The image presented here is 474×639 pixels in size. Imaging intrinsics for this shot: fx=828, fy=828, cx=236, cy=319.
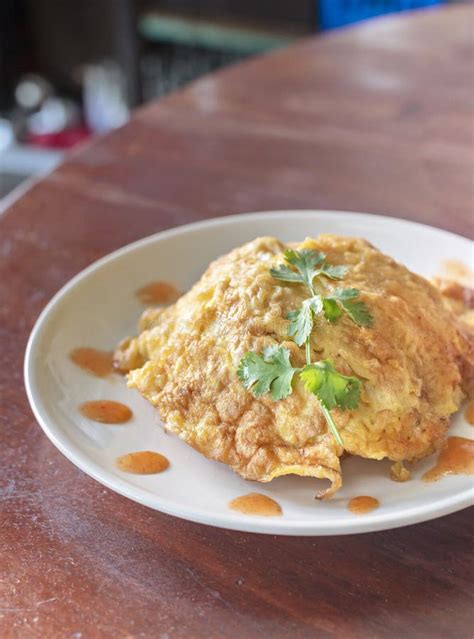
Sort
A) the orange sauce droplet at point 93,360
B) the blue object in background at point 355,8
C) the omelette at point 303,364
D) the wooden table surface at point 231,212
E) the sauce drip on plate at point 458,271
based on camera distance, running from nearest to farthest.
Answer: the wooden table surface at point 231,212, the omelette at point 303,364, the orange sauce droplet at point 93,360, the sauce drip on plate at point 458,271, the blue object in background at point 355,8

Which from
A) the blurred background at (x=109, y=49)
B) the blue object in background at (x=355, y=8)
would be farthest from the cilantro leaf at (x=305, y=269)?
the blue object in background at (x=355, y=8)

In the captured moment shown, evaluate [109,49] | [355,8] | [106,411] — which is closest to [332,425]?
[106,411]

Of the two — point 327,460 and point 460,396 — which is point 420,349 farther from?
point 327,460

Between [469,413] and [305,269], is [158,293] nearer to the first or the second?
[305,269]

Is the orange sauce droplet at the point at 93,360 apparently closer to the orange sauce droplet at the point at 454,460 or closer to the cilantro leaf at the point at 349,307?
the cilantro leaf at the point at 349,307


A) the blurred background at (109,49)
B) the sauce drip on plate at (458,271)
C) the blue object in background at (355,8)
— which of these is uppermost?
the sauce drip on plate at (458,271)

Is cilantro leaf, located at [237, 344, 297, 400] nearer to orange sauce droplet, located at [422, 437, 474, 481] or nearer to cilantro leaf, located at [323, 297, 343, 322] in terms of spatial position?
cilantro leaf, located at [323, 297, 343, 322]

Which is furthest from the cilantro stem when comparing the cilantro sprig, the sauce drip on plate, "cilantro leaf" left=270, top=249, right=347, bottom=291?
the sauce drip on plate
